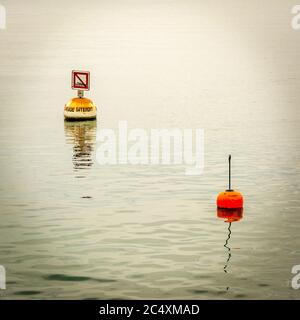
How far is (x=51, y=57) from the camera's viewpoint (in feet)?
520

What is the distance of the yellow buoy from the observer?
6844 cm

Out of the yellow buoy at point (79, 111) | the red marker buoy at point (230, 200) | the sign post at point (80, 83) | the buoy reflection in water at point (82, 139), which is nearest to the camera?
the red marker buoy at point (230, 200)

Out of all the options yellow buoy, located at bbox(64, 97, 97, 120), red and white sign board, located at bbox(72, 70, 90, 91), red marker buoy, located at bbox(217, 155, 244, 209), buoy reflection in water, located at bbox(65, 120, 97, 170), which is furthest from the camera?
red and white sign board, located at bbox(72, 70, 90, 91)

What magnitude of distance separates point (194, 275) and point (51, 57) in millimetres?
130761

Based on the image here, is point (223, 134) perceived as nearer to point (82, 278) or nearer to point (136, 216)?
point (136, 216)

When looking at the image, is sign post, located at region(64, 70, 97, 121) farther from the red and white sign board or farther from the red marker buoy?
the red marker buoy

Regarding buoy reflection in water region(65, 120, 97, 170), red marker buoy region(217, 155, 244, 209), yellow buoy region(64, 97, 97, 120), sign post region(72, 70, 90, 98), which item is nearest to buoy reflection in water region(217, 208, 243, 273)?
red marker buoy region(217, 155, 244, 209)

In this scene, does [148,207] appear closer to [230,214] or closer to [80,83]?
[230,214]

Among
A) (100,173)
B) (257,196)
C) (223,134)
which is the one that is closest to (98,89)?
(223,134)

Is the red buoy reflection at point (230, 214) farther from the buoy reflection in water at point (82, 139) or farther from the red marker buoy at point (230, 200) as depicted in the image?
the buoy reflection in water at point (82, 139)

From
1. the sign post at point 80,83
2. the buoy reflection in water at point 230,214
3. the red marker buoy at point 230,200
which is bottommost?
the buoy reflection in water at point 230,214

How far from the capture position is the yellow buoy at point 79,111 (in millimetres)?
68438

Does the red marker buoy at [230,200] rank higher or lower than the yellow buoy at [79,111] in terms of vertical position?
lower

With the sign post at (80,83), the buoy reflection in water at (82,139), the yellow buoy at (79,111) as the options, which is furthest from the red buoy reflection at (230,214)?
the sign post at (80,83)
